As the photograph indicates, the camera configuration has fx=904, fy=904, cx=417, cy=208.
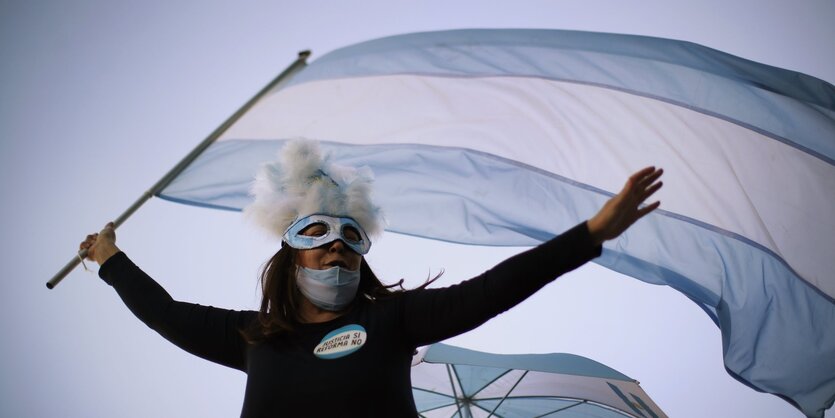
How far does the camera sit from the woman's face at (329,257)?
12.0 feet

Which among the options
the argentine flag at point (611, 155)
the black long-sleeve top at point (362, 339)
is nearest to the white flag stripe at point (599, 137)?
the argentine flag at point (611, 155)

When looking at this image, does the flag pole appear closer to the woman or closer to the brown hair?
the woman

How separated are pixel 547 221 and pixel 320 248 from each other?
64.6 inches

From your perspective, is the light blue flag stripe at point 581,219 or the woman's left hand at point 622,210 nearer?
the woman's left hand at point 622,210

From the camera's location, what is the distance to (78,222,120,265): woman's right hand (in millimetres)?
4035

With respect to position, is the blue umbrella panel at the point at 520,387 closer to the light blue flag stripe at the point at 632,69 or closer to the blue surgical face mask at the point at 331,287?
the light blue flag stripe at the point at 632,69

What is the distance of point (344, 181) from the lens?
4090mm

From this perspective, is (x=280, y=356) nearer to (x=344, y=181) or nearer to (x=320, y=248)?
(x=320, y=248)

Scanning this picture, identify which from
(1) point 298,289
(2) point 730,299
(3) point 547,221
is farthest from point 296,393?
(2) point 730,299

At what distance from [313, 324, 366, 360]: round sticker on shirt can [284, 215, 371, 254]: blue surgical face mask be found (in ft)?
1.61

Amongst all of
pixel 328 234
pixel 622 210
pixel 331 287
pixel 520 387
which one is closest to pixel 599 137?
pixel 328 234

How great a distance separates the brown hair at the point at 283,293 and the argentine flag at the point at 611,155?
1.28 meters

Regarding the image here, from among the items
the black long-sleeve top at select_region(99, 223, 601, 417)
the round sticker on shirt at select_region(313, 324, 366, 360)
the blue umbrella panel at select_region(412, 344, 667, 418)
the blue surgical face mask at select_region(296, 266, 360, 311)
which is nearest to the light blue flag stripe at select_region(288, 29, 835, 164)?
the blue surgical face mask at select_region(296, 266, 360, 311)

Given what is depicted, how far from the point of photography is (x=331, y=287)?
3.54 meters
